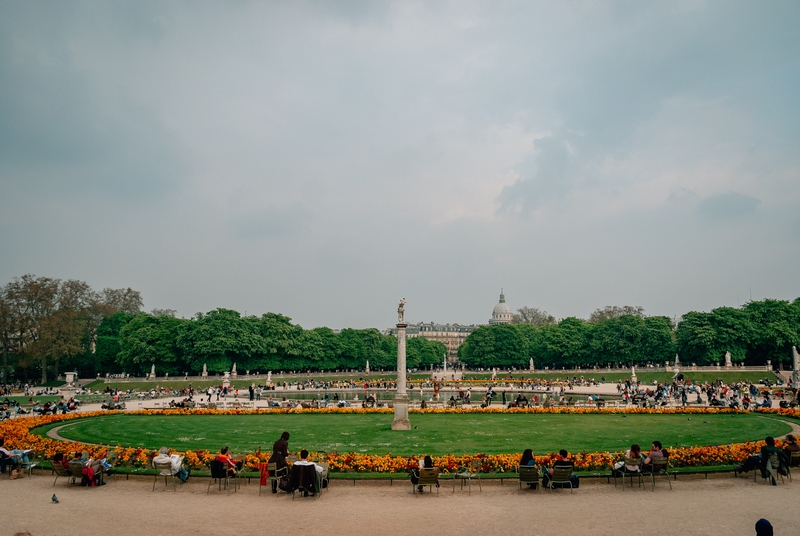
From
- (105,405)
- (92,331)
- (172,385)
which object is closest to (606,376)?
(172,385)

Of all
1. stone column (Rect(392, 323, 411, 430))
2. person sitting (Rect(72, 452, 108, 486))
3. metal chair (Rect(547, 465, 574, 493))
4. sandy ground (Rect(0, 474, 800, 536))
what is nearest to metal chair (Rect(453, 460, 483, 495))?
sandy ground (Rect(0, 474, 800, 536))

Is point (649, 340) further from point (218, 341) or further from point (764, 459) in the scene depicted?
point (764, 459)

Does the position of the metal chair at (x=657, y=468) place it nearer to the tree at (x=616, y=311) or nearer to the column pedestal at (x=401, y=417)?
the column pedestal at (x=401, y=417)

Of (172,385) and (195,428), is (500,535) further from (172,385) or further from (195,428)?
(172,385)

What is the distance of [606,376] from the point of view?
85.2 metres

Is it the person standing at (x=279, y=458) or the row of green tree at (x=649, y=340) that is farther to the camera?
the row of green tree at (x=649, y=340)

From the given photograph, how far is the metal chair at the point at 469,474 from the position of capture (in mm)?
14766

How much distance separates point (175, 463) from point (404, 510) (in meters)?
6.77

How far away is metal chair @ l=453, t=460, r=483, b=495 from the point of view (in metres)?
14.8

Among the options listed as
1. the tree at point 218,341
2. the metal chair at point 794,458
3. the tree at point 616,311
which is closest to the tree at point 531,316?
the tree at point 616,311

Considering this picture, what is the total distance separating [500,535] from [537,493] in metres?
3.99

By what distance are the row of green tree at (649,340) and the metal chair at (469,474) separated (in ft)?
261

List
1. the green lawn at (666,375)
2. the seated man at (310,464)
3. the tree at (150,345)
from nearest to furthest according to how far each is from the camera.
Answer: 1. the seated man at (310,464)
2. the green lawn at (666,375)
3. the tree at (150,345)

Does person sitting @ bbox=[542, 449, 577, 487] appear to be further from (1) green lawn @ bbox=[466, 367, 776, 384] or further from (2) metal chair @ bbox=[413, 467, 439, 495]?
(1) green lawn @ bbox=[466, 367, 776, 384]
